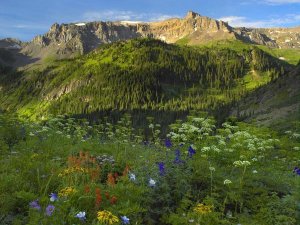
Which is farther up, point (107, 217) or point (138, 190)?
point (107, 217)

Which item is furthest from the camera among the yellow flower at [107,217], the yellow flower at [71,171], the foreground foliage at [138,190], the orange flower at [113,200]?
the yellow flower at [71,171]

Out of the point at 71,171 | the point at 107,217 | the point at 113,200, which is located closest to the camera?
the point at 107,217

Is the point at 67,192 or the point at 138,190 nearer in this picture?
the point at 67,192

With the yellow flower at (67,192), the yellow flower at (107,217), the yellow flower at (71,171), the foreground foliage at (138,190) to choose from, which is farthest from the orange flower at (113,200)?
the yellow flower at (71,171)

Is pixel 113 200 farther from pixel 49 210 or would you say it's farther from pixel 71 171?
pixel 71 171

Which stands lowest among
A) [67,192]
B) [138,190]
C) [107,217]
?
[138,190]

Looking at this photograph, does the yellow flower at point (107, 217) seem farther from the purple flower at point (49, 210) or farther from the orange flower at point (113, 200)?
the orange flower at point (113, 200)

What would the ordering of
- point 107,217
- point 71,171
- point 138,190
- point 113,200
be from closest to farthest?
point 107,217, point 113,200, point 138,190, point 71,171

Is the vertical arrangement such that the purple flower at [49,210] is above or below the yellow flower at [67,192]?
above

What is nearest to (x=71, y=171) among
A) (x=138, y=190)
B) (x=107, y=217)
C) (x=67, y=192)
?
(x=67, y=192)

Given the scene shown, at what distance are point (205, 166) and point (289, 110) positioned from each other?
106m

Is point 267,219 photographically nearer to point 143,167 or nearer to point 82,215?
point 143,167

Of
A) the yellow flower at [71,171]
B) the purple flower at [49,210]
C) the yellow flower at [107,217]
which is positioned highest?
the purple flower at [49,210]

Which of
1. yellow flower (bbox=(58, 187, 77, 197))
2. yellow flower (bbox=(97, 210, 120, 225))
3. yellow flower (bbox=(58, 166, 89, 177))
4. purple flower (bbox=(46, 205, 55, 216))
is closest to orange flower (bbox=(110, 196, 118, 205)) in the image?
yellow flower (bbox=(58, 187, 77, 197))
